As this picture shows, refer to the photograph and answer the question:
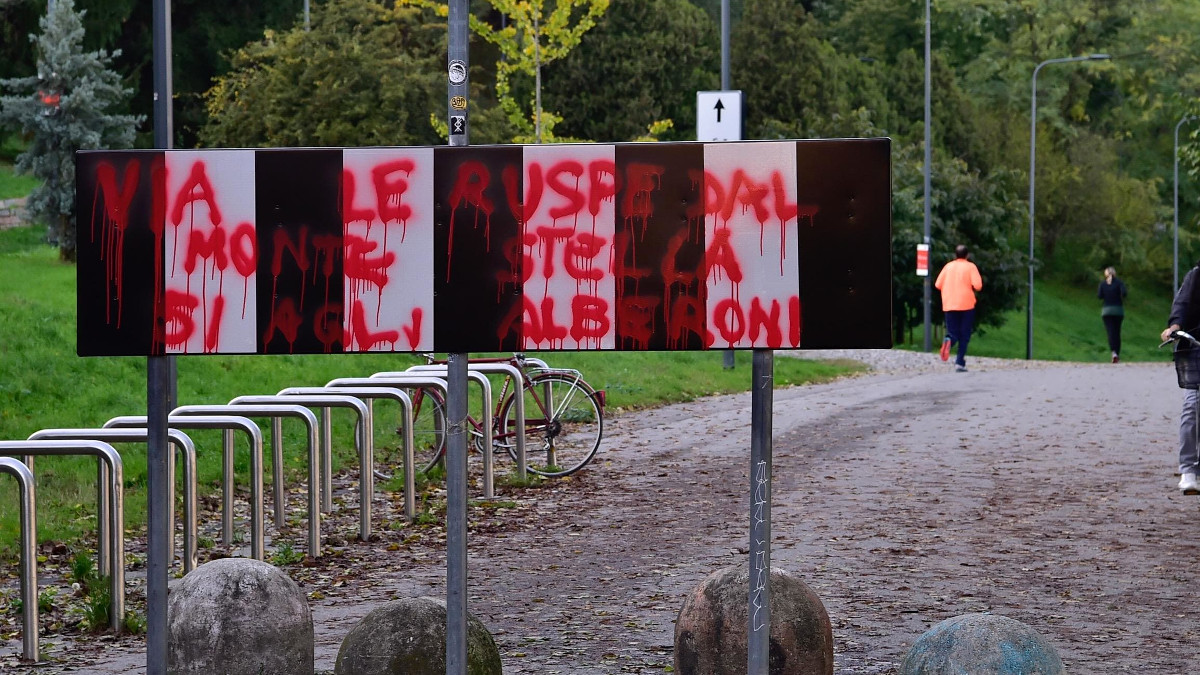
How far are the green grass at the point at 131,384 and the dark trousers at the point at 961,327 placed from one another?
1.98m

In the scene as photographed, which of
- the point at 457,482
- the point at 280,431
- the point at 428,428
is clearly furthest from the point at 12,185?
the point at 457,482

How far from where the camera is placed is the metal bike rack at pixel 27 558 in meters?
7.17

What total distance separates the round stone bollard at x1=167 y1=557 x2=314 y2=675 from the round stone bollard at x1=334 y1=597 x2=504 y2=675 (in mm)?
398

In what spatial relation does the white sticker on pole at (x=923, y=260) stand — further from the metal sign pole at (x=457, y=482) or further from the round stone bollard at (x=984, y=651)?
the metal sign pole at (x=457, y=482)

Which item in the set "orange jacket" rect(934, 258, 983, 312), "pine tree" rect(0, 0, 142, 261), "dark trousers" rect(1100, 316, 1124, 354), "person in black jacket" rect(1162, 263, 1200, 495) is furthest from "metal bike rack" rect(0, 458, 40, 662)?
"dark trousers" rect(1100, 316, 1124, 354)

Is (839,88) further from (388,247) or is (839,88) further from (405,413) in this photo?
(388,247)

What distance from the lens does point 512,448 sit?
1333 centimetres

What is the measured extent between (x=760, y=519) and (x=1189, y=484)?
764cm

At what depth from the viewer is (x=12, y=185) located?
1789 inches

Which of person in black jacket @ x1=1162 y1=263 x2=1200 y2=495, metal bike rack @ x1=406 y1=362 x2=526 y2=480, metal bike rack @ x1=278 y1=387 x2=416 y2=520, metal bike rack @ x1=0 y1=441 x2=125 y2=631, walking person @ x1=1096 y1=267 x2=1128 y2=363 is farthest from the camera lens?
walking person @ x1=1096 y1=267 x2=1128 y2=363

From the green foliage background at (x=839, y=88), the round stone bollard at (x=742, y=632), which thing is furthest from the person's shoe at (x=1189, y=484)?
the green foliage background at (x=839, y=88)

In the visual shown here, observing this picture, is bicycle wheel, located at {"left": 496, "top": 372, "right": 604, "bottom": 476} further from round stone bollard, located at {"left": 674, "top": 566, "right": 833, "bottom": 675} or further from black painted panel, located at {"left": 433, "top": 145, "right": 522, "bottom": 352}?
black painted panel, located at {"left": 433, "top": 145, "right": 522, "bottom": 352}

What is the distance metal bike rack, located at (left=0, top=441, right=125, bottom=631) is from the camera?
25.4ft

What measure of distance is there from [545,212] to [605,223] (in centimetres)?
18
